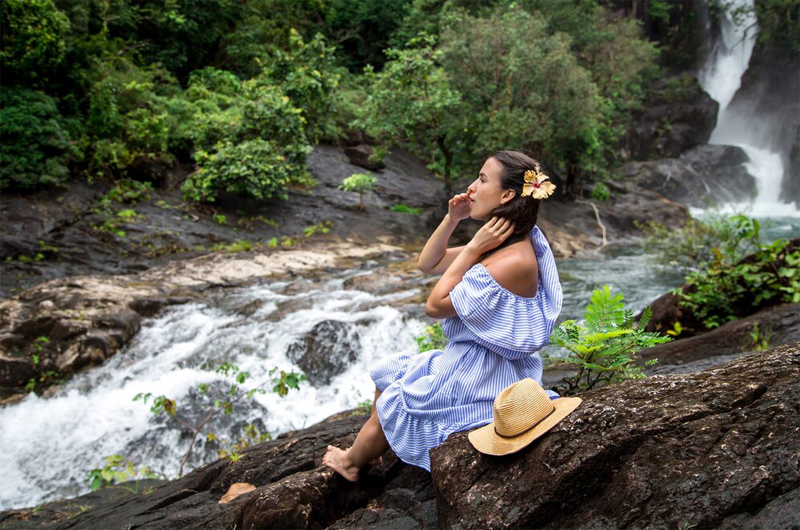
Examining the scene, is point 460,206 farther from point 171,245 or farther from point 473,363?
point 171,245

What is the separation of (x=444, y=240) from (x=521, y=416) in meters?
1.11

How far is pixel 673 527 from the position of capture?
1.69 meters

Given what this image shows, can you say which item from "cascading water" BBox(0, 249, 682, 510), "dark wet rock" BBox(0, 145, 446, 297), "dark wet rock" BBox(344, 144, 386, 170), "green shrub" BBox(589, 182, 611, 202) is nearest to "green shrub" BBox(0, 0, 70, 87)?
"dark wet rock" BBox(0, 145, 446, 297)

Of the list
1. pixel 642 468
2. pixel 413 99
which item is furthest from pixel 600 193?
pixel 642 468

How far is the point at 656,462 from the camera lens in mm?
1835

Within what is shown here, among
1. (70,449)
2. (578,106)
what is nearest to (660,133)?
(578,106)

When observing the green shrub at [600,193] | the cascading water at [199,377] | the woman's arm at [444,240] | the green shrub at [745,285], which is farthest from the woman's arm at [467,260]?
the green shrub at [600,193]

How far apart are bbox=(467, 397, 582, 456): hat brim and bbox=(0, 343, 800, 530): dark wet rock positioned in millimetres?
30

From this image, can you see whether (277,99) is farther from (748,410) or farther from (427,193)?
(748,410)

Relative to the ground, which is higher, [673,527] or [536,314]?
[536,314]

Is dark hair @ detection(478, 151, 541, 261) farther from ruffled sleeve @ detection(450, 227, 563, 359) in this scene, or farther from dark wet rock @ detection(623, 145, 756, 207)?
dark wet rock @ detection(623, 145, 756, 207)

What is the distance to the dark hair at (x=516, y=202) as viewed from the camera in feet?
8.14

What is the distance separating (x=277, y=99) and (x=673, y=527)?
14.3m

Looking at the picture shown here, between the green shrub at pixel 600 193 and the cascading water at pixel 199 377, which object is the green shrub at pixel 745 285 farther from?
the green shrub at pixel 600 193
